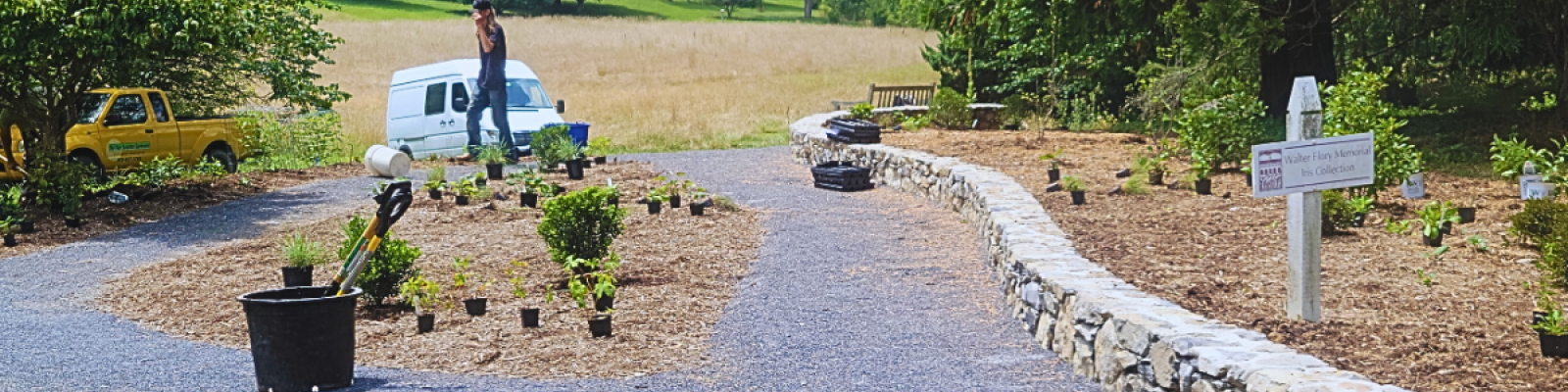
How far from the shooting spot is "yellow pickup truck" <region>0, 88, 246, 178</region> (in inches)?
677

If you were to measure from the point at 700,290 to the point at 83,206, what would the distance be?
8.23 m

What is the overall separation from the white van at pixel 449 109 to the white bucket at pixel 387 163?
7.53 ft

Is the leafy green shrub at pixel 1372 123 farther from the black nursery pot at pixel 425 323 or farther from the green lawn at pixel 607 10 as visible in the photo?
the green lawn at pixel 607 10

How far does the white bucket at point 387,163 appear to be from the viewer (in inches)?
684

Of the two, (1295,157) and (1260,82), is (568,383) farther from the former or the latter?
(1260,82)

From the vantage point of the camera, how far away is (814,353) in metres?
→ 6.74

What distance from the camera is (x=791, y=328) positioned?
290 inches

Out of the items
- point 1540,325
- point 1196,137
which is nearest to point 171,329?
point 1540,325

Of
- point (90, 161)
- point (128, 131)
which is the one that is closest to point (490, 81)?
point (128, 131)

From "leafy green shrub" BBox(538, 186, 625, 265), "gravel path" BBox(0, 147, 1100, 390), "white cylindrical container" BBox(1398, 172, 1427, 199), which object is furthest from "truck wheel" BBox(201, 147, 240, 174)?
"white cylindrical container" BBox(1398, 172, 1427, 199)

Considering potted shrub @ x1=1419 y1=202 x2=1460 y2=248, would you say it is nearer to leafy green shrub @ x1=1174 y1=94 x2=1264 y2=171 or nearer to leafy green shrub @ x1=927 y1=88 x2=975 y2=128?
leafy green shrub @ x1=1174 y1=94 x2=1264 y2=171

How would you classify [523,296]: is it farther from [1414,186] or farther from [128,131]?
[128,131]

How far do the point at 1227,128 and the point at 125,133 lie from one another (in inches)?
489

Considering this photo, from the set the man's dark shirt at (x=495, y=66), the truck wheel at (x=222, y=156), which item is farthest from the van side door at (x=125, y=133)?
the man's dark shirt at (x=495, y=66)
